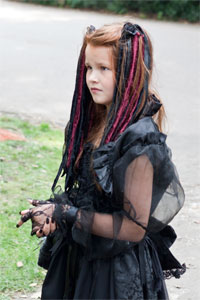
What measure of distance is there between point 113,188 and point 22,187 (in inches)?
110

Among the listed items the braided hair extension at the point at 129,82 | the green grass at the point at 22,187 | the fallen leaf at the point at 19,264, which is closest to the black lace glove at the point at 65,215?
the braided hair extension at the point at 129,82

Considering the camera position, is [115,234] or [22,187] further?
[22,187]

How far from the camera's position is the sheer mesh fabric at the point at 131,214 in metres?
2.08

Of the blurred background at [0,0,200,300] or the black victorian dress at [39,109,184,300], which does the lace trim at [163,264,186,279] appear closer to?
the black victorian dress at [39,109,184,300]

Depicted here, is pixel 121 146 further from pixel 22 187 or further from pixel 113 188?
pixel 22 187

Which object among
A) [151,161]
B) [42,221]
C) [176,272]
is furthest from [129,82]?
[176,272]

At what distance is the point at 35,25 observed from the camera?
13.8m

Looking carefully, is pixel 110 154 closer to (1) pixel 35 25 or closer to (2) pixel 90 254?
(2) pixel 90 254

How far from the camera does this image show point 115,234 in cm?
213

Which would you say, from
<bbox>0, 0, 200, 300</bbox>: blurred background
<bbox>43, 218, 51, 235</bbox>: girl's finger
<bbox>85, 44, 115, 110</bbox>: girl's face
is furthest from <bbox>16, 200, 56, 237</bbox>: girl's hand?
<bbox>0, 0, 200, 300</bbox>: blurred background

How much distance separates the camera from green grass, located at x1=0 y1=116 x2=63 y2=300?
3.58 m

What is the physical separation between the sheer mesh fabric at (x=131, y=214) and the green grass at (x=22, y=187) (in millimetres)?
1416

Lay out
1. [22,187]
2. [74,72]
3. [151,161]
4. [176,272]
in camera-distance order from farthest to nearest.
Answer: [74,72]
[22,187]
[176,272]
[151,161]

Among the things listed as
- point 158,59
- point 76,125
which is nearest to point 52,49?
point 158,59
